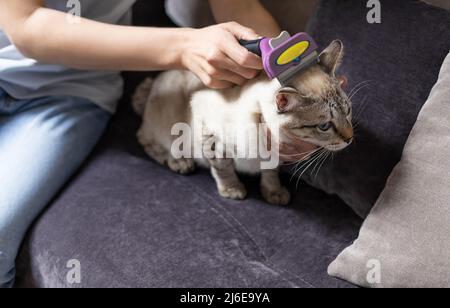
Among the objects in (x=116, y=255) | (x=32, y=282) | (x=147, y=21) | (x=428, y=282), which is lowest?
(x=32, y=282)

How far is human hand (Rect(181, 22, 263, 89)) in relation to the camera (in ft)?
2.99

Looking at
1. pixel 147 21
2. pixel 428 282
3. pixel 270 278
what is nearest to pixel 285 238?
pixel 270 278

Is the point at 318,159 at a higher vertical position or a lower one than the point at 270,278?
higher

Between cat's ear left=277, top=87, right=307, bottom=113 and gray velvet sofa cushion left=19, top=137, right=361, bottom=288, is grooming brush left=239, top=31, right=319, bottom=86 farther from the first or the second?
gray velvet sofa cushion left=19, top=137, right=361, bottom=288

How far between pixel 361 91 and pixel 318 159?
0.61 ft

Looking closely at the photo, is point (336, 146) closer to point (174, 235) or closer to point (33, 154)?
point (174, 235)

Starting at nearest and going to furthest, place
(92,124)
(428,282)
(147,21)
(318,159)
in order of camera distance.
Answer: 1. (428,282)
2. (318,159)
3. (92,124)
4. (147,21)

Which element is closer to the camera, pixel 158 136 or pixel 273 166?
pixel 273 166

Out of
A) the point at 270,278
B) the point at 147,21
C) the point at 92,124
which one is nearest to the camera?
the point at 270,278

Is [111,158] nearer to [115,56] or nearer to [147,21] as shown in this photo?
[115,56]

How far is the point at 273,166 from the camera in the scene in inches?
45.3

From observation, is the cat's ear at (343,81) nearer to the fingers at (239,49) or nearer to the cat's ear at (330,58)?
the cat's ear at (330,58)

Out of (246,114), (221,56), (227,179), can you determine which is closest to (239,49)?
(221,56)

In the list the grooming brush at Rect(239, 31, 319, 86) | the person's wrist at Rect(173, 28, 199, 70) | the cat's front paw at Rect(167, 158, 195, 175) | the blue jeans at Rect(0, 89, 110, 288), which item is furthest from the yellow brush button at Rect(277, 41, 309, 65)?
the blue jeans at Rect(0, 89, 110, 288)
